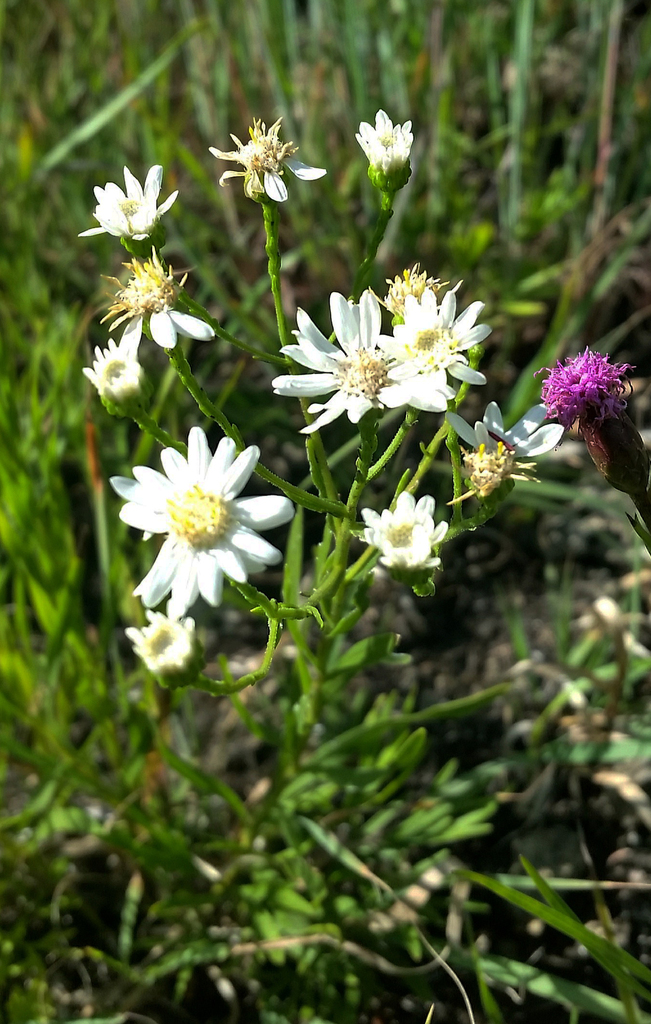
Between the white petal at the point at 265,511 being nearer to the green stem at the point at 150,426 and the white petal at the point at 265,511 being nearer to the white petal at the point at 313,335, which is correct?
the green stem at the point at 150,426

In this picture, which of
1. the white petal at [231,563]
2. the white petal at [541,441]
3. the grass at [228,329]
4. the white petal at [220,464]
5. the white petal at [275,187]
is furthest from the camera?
the grass at [228,329]

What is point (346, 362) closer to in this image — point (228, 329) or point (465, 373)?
point (465, 373)

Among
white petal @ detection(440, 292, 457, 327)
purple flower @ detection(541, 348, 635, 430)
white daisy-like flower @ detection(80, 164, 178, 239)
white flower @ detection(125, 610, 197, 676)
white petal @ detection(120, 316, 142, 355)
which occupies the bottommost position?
white flower @ detection(125, 610, 197, 676)

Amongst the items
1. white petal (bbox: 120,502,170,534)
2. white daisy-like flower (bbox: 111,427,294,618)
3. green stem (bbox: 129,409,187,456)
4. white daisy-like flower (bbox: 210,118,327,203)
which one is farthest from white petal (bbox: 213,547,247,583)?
white daisy-like flower (bbox: 210,118,327,203)

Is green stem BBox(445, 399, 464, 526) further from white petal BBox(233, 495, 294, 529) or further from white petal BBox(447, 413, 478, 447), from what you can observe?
white petal BBox(233, 495, 294, 529)

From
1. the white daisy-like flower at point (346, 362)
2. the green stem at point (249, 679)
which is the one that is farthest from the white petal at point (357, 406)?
the green stem at point (249, 679)

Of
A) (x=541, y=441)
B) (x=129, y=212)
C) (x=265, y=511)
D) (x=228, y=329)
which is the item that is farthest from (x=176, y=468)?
(x=228, y=329)
